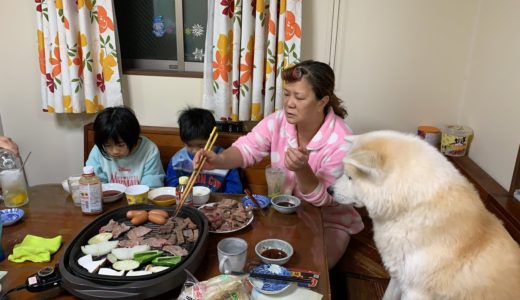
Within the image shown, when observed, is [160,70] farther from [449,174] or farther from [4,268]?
[449,174]

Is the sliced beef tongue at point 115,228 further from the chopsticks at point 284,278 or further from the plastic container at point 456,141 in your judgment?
the plastic container at point 456,141

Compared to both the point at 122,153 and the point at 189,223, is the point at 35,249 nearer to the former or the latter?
the point at 189,223

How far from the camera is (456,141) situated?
2.31m

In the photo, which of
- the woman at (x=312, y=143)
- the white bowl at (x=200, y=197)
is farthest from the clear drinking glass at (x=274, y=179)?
the white bowl at (x=200, y=197)

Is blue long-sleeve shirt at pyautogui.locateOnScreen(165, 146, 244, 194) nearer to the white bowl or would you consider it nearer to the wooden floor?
the white bowl

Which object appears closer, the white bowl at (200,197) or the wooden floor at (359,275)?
the white bowl at (200,197)

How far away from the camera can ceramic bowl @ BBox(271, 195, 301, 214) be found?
1464 mm

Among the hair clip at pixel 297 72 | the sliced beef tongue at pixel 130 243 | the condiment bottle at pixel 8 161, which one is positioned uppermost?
the hair clip at pixel 297 72

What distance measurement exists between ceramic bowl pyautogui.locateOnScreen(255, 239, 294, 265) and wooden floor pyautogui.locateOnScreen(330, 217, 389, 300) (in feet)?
2.10

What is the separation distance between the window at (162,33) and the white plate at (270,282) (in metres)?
1.97

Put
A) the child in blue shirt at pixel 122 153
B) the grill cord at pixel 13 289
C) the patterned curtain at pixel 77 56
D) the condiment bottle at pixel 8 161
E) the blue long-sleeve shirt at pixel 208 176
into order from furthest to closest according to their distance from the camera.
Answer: the patterned curtain at pixel 77 56 → the blue long-sleeve shirt at pixel 208 176 → the child in blue shirt at pixel 122 153 → the condiment bottle at pixel 8 161 → the grill cord at pixel 13 289

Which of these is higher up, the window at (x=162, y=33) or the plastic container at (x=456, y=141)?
the window at (x=162, y=33)

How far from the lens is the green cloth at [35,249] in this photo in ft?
3.78

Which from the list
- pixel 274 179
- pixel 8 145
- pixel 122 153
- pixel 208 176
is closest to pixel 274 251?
pixel 274 179
